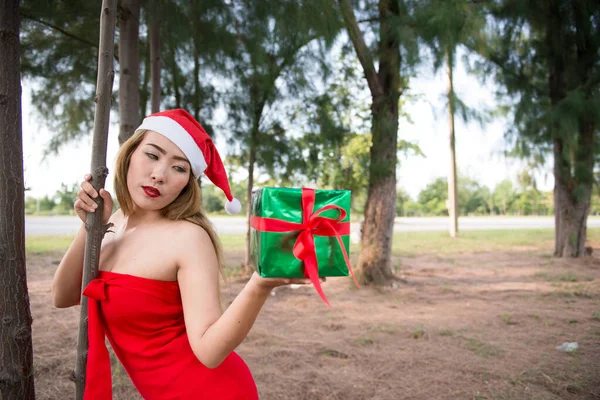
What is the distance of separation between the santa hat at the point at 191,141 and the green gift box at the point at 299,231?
1.15 feet

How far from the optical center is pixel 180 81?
17.3ft

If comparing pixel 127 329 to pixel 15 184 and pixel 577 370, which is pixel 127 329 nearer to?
pixel 15 184

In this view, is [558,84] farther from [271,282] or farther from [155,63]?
[271,282]

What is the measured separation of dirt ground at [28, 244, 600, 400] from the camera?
94.2 inches

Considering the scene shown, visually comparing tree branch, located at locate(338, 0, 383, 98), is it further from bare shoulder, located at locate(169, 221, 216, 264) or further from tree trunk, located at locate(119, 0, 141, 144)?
bare shoulder, located at locate(169, 221, 216, 264)

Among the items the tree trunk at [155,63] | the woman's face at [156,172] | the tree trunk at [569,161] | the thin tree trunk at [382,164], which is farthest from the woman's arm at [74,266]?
the tree trunk at [569,161]

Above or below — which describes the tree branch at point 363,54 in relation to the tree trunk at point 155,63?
above

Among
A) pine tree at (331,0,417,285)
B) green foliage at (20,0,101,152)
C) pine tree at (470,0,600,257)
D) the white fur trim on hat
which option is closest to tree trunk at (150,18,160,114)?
green foliage at (20,0,101,152)

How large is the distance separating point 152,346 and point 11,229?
67 centimetres

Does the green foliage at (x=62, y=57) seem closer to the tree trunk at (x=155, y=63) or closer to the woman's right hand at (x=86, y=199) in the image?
the tree trunk at (x=155, y=63)

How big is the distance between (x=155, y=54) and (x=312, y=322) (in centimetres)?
271

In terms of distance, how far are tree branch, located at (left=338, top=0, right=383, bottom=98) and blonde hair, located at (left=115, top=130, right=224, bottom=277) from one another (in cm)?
349

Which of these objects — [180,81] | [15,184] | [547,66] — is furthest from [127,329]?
[547,66]

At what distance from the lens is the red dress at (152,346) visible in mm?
1090
